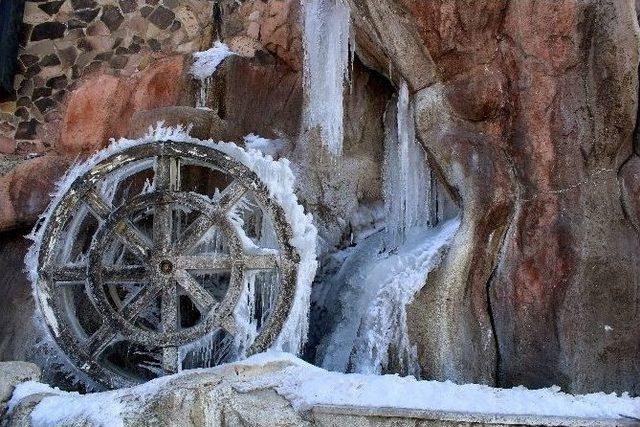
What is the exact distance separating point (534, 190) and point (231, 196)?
1.98 m

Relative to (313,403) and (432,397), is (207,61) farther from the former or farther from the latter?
(432,397)

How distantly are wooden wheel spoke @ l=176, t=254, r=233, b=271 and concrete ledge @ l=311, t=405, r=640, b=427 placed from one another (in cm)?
177

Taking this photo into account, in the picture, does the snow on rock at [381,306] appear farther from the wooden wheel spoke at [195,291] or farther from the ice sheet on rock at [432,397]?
the ice sheet on rock at [432,397]

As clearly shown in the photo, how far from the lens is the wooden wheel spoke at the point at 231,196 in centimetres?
539

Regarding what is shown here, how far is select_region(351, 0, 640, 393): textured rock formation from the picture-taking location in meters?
4.73

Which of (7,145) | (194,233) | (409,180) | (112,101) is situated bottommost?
(194,233)

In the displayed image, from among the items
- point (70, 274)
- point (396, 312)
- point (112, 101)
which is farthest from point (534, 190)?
point (112, 101)

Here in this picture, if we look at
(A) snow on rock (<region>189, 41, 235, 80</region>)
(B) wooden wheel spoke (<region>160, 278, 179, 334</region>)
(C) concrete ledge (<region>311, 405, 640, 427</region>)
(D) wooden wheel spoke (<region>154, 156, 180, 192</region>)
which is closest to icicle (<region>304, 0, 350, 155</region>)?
(A) snow on rock (<region>189, 41, 235, 80</region>)

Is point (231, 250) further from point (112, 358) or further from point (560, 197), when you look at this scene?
point (560, 197)

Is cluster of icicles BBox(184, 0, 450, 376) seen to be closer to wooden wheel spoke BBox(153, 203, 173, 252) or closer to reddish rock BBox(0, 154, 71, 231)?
wooden wheel spoke BBox(153, 203, 173, 252)

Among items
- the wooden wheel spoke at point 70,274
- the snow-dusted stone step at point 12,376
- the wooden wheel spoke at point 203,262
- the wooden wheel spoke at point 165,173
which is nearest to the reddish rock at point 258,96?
the wooden wheel spoke at point 165,173

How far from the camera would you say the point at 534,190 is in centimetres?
492

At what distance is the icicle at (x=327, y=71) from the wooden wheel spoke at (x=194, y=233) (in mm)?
1264

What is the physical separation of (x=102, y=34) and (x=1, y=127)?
1185mm
